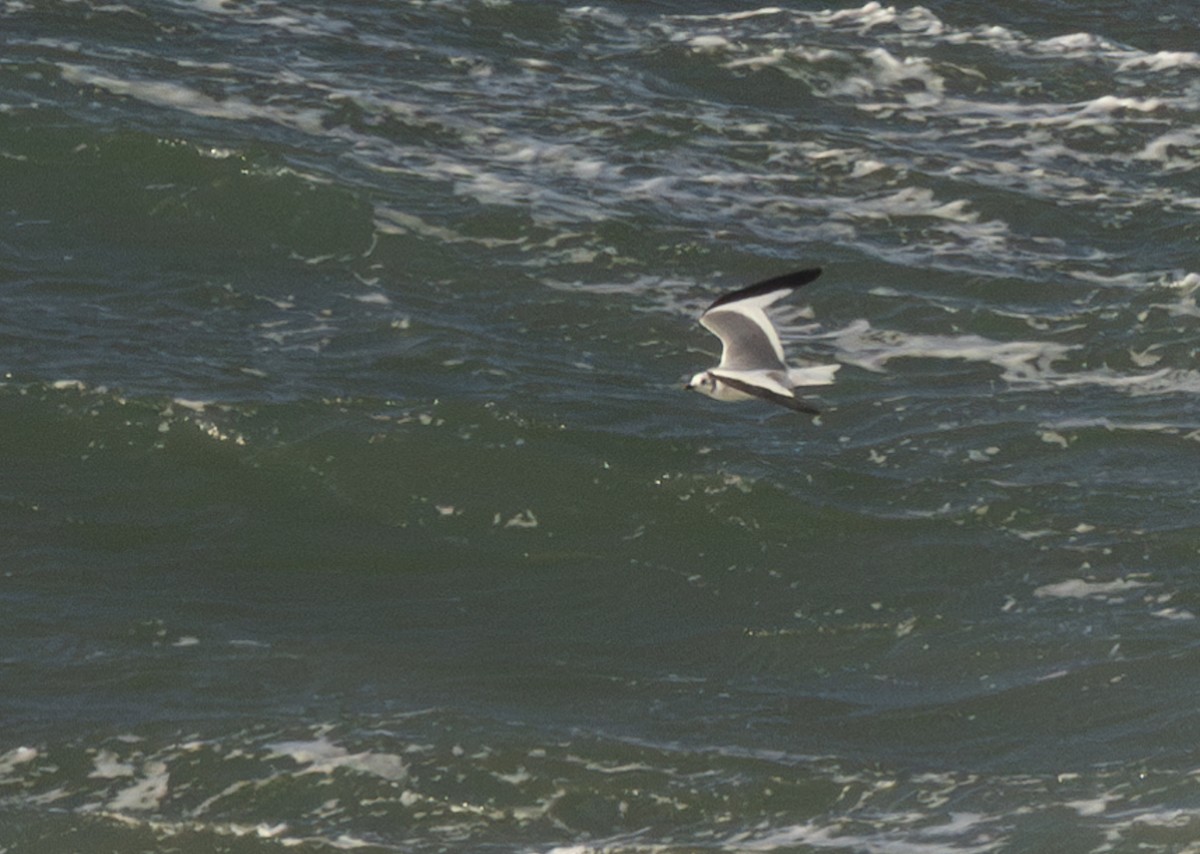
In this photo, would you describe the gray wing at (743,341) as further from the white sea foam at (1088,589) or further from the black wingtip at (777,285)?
the white sea foam at (1088,589)

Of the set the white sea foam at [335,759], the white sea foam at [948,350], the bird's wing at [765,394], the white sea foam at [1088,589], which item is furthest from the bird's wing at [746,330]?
the white sea foam at [948,350]

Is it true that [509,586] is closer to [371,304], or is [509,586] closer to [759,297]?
[759,297]

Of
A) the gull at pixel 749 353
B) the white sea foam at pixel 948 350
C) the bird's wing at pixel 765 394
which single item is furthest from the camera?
the white sea foam at pixel 948 350

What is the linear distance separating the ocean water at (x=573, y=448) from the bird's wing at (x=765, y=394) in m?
1.52

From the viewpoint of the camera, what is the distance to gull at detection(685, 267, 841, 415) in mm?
11344

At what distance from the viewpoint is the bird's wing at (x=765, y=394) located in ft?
34.2

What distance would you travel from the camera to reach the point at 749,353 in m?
11.8

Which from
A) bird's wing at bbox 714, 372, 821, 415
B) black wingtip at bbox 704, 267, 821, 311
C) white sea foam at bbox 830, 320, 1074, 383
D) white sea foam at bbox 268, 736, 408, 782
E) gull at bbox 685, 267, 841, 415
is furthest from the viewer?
white sea foam at bbox 830, 320, 1074, 383

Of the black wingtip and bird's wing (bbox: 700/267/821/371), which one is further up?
the black wingtip

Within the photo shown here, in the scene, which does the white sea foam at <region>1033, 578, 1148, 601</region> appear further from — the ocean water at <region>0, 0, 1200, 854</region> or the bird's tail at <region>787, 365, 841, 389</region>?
the bird's tail at <region>787, 365, 841, 389</region>

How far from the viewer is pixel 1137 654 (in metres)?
11.3

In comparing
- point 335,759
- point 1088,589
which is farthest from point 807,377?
point 335,759

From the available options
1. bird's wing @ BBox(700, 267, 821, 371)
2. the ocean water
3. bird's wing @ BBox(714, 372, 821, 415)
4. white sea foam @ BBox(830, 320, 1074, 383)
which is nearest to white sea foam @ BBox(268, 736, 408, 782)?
the ocean water

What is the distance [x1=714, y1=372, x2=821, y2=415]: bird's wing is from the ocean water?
4.98 feet
